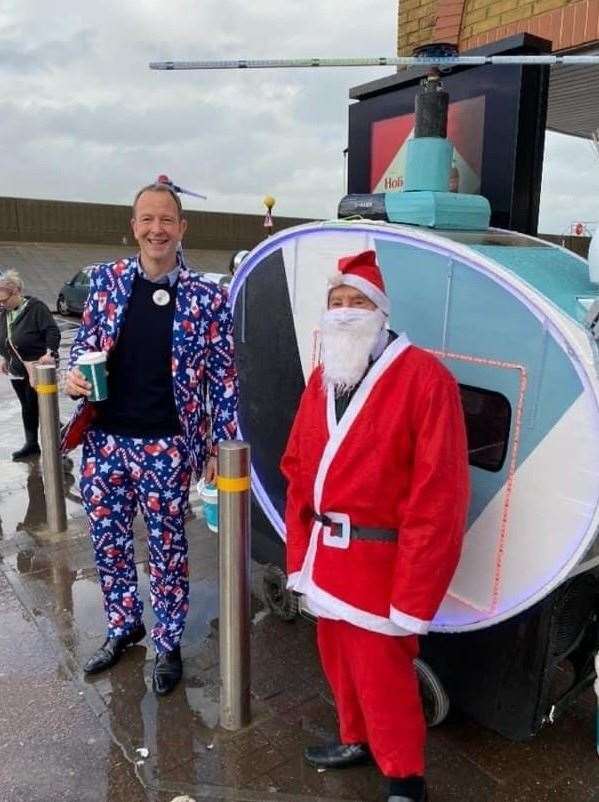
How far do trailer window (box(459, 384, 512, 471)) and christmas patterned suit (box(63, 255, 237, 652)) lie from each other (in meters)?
0.97

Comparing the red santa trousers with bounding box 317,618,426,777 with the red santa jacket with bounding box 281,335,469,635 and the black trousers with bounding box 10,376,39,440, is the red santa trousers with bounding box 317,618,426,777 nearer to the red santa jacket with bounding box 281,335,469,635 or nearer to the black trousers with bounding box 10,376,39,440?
the red santa jacket with bounding box 281,335,469,635

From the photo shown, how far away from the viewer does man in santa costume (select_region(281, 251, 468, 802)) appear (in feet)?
6.37

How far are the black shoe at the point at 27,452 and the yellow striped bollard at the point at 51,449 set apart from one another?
1.78 metres

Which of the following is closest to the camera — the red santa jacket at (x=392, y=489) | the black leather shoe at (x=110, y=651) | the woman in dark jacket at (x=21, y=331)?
the red santa jacket at (x=392, y=489)

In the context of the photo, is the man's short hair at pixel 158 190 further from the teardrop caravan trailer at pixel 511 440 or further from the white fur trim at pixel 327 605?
the white fur trim at pixel 327 605

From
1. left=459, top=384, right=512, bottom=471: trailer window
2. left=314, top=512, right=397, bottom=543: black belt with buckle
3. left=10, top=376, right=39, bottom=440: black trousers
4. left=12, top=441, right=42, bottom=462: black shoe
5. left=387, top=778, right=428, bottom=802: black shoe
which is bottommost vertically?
left=12, top=441, right=42, bottom=462: black shoe

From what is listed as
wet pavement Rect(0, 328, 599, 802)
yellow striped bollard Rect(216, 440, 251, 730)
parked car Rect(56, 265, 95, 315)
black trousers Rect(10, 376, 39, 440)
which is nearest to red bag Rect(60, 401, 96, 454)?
yellow striped bollard Rect(216, 440, 251, 730)

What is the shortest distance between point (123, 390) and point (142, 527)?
2161mm

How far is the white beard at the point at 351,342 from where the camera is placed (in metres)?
2.07

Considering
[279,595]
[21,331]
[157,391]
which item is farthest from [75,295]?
[157,391]

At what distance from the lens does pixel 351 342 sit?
2.07 m

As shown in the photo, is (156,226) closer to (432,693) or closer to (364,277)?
(364,277)

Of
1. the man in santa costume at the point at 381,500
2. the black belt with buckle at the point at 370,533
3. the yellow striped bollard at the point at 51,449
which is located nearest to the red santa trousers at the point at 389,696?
the man in santa costume at the point at 381,500

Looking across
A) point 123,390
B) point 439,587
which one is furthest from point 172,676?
point 439,587
